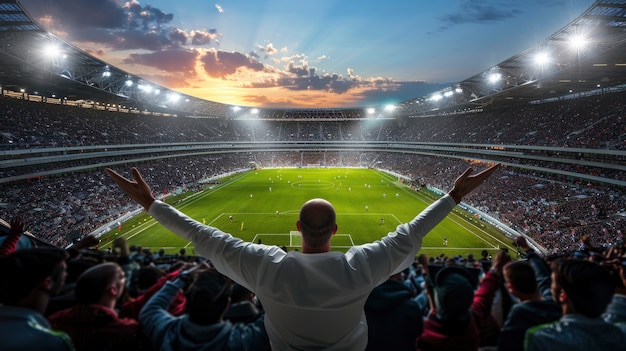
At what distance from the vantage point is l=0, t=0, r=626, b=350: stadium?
93.5ft

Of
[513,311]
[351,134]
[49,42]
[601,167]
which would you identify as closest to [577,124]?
[601,167]

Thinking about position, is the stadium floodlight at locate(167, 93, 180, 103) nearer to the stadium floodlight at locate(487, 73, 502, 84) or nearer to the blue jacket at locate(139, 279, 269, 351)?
the stadium floodlight at locate(487, 73, 502, 84)

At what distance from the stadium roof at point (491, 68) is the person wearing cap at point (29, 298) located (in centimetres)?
3190

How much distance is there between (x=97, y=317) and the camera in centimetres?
238

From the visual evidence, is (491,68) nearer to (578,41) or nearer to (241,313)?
(578,41)

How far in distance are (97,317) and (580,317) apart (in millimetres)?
3447

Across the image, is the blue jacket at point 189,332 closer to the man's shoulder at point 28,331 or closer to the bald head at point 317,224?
the man's shoulder at point 28,331

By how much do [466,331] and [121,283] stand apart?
8.80 ft

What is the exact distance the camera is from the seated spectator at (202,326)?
2330mm

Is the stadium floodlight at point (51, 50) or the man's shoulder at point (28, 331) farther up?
the stadium floodlight at point (51, 50)

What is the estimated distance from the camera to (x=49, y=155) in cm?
3938

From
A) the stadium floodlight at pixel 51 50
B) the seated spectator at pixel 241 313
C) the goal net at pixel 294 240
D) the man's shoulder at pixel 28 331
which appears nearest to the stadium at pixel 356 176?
the goal net at pixel 294 240

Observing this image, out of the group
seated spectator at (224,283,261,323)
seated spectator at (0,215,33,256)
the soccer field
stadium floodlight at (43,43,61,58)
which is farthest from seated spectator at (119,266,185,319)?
stadium floodlight at (43,43,61,58)

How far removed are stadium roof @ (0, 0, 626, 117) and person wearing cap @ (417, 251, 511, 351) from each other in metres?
32.1
